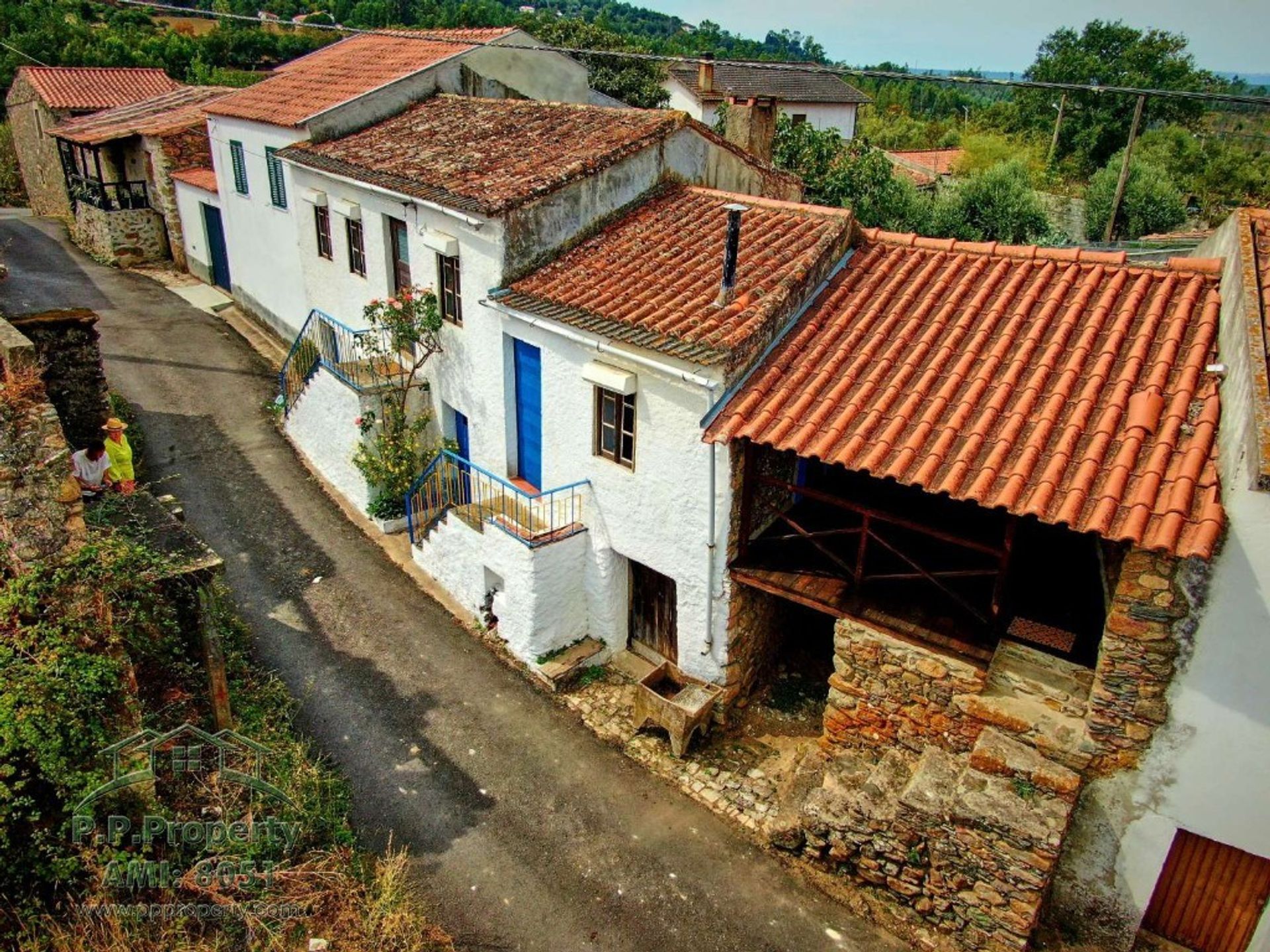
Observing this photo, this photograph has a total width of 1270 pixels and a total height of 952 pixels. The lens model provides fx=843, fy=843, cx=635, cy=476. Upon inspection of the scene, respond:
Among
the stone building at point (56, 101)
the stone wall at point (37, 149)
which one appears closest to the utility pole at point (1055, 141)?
the stone building at point (56, 101)

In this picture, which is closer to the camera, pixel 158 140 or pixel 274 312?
pixel 274 312

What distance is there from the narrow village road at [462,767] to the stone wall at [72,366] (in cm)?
250

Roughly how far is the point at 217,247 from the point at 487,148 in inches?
600

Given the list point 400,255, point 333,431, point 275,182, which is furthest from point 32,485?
point 275,182

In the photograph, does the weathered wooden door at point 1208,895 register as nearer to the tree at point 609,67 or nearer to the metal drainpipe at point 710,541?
the metal drainpipe at point 710,541

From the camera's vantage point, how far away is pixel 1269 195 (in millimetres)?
38188

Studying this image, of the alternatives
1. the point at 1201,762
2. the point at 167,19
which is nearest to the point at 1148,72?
the point at 1201,762

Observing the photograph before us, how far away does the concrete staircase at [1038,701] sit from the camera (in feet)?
27.2

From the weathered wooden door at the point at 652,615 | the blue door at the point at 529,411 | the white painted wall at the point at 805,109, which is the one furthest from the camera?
the white painted wall at the point at 805,109

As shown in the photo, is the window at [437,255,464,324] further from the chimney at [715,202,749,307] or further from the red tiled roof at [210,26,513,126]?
the red tiled roof at [210,26,513,126]

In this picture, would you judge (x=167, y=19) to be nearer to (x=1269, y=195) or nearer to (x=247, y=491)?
(x=247, y=491)

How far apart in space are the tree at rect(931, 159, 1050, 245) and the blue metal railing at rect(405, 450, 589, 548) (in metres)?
17.3

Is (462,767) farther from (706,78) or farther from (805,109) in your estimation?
(805,109)

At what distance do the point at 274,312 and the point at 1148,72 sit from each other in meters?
54.2
